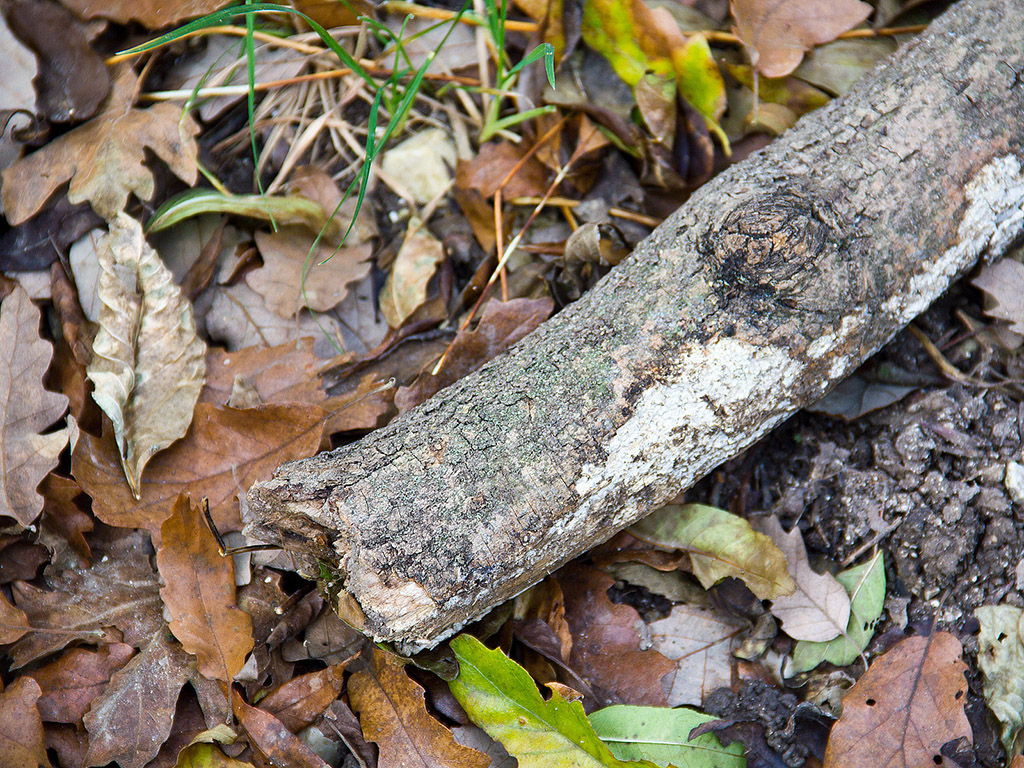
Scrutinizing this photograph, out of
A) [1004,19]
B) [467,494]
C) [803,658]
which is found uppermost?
[1004,19]

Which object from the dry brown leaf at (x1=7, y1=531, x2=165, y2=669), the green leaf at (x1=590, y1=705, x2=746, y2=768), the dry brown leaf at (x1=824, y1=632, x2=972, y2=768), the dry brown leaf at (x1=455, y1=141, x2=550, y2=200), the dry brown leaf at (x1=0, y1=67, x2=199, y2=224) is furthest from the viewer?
the dry brown leaf at (x1=455, y1=141, x2=550, y2=200)

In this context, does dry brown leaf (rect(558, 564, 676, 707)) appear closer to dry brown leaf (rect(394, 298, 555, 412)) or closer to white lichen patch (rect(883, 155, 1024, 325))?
dry brown leaf (rect(394, 298, 555, 412))

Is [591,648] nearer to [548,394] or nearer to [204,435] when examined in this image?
[548,394]

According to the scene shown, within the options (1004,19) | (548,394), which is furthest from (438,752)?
(1004,19)

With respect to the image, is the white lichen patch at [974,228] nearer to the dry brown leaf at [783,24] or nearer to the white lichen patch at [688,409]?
the white lichen patch at [688,409]

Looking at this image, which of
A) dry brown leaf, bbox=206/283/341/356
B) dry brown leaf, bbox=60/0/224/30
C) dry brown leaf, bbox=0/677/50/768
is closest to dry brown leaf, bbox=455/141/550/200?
dry brown leaf, bbox=206/283/341/356

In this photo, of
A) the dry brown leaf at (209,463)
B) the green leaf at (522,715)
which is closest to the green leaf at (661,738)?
the green leaf at (522,715)

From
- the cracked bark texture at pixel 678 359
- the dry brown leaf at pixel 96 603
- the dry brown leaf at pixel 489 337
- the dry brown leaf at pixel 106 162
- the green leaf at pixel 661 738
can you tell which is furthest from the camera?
the dry brown leaf at pixel 106 162
